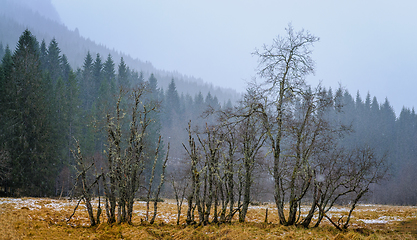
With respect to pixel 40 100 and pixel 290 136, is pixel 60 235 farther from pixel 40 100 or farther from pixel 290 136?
pixel 40 100

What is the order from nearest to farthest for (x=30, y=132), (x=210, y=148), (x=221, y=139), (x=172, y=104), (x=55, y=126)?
(x=210, y=148) < (x=221, y=139) < (x=30, y=132) < (x=55, y=126) < (x=172, y=104)

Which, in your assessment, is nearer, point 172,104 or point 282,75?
point 282,75

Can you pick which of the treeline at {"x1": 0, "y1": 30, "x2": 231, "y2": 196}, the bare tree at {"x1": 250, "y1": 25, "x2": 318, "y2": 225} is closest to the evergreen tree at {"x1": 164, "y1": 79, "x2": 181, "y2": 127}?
the treeline at {"x1": 0, "y1": 30, "x2": 231, "y2": 196}

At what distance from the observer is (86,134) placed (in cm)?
3497

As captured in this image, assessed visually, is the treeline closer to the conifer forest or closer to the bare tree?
the conifer forest

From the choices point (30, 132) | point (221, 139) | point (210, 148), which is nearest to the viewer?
point (210, 148)

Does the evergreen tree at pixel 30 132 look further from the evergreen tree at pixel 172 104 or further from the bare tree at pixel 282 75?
the evergreen tree at pixel 172 104

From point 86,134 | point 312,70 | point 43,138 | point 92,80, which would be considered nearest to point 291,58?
point 312,70

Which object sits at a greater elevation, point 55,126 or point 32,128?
point 55,126

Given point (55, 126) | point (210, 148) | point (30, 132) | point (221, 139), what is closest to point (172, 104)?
point (55, 126)

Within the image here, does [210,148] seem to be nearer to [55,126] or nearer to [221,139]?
[221,139]

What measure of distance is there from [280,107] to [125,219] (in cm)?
737

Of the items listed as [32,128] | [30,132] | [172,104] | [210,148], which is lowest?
[210,148]

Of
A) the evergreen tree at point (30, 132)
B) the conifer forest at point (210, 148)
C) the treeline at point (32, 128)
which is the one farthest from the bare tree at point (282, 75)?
the evergreen tree at point (30, 132)
